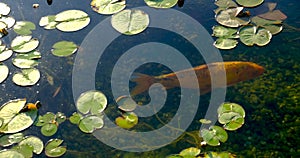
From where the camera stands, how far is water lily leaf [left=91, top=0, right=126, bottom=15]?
276cm

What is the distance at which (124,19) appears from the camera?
2.67m

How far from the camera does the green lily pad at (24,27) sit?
2666 millimetres

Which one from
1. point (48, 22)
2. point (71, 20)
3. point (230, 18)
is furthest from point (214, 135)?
point (48, 22)

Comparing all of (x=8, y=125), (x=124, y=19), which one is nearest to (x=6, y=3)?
(x=124, y=19)

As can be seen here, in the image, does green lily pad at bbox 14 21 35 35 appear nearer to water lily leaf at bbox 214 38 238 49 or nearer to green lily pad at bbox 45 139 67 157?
green lily pad at bbox 45 139 67 157

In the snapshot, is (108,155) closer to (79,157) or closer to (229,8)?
(79,157)

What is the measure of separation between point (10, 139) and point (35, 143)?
0.15m

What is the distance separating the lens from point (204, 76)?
2367 mm

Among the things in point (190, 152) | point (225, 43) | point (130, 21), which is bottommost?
point (190, 152)

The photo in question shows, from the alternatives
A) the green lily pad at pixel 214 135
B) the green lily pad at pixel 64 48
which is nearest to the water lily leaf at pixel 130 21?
the green lily pad at pixel 64 48

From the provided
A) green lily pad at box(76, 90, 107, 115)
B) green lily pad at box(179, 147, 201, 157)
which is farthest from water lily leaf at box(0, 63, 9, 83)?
green lily pad at box(179, 147, 201, 157)

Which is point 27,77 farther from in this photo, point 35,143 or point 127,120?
point 127,120

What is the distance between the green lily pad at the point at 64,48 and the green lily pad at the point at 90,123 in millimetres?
571

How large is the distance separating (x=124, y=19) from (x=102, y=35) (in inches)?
7.8
